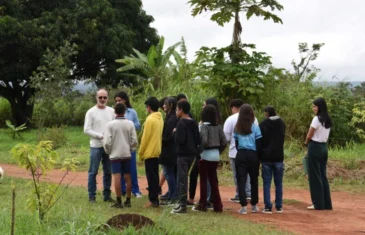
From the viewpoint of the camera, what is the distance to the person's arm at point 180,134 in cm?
857

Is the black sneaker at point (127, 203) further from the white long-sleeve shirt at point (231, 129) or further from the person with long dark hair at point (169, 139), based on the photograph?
the white long-sleeve shirt at point (231, 129)

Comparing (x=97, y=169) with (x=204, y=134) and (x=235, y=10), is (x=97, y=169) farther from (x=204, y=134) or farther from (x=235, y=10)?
(x=235, y=10)

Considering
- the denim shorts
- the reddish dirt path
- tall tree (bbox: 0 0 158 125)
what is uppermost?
tall tree (bbox: 0 0 158 125)

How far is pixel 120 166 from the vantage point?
901 centimetres

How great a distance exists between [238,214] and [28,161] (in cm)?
354

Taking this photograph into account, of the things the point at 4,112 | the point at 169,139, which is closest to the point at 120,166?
the point at 169,139

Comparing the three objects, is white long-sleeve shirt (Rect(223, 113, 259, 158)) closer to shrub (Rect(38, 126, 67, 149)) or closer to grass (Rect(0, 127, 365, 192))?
grass (Rect(0, 127, 365, 192))

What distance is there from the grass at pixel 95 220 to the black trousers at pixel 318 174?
168cm

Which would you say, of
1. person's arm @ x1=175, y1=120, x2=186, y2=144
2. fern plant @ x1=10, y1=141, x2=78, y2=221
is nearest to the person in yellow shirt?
person's arm @ x1=175, y1=120, x2=186, y2=144

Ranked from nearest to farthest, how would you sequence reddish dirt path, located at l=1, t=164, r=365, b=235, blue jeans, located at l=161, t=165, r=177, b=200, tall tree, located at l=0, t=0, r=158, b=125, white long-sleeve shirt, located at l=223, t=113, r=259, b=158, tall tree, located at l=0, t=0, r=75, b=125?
reddish dirt path, located at l=1, t=164, r=365, b=235 < blue jeans, located at l=161, t=165, r=177, b=200 < white long-sleeve shirt, located at l=223, t=113, r=259, b=158 < tall tree, located at l=0, t=0, r=75, b=125 < tall tree, located at l=0, t=0, r=158, b=125

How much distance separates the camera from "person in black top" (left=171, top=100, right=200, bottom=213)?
8609 mm

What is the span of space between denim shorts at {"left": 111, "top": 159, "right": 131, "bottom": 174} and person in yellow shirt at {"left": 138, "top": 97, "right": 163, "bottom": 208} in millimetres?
238

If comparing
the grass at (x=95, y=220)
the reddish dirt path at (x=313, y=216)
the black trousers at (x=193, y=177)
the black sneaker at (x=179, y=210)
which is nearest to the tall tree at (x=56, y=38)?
the reddish dirt path at (x=313, y=216)

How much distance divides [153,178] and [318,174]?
277cm
